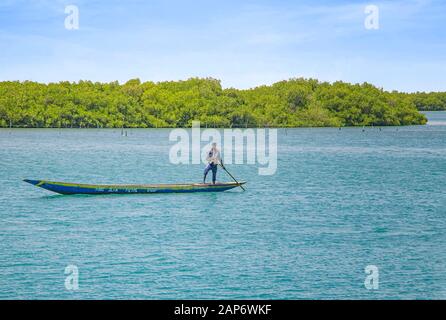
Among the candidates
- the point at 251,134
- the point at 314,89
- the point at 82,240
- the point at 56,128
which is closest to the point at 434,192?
the point at 82,240

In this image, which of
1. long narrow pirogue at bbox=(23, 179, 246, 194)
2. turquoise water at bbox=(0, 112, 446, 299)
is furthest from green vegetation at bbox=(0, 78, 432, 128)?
long narrow pirogue at bbox=(23, 179, 246, 194)

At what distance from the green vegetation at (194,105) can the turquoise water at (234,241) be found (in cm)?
9779

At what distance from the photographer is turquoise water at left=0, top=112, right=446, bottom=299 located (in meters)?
18.9

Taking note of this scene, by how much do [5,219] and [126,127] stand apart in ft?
392

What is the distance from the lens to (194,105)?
489 ft

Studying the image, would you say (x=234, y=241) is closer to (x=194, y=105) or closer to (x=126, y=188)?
(x=126, y=188)

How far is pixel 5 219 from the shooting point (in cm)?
2880

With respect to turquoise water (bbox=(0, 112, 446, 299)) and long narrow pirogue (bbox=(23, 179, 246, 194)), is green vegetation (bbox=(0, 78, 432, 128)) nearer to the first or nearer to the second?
turquoise water (bbox=(0, 112, 446, 299))

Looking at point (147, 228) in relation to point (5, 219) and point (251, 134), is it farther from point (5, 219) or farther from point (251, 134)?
point (251, 134)

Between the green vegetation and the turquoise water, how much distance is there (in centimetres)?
9779

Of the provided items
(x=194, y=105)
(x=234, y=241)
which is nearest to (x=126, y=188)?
(x=234, y=241)

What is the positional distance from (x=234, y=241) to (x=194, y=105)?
125 m

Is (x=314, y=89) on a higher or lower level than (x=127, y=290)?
higher

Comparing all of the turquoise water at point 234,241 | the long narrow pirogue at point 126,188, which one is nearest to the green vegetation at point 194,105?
the turquoise water at point 234,241
